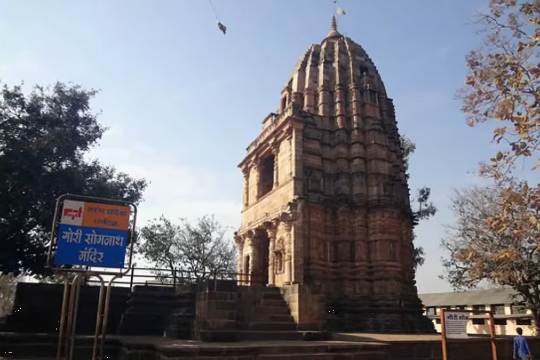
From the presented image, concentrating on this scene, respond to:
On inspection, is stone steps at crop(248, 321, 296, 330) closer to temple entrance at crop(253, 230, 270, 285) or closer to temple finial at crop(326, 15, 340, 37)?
temple entrance at crop(253, 230, 270, 285)

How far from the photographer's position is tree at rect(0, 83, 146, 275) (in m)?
18.0

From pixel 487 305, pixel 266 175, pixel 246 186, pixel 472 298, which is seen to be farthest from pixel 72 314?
pixel 472 298

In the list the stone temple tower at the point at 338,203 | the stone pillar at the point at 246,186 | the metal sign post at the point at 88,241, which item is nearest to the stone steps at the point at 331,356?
the metal sign post at the point at 88,241

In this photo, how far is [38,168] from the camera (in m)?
18.5

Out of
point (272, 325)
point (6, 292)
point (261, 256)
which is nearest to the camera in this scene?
point (272, 325)

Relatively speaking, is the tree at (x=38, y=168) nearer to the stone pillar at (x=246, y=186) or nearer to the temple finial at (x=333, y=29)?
the stone pillar at (x=246, y=186)

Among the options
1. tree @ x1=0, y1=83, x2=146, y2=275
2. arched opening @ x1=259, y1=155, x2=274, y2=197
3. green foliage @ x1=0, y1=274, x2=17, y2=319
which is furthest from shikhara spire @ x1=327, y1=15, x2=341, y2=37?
green foliage @ x1=0, y1=274, x2=17, y2=319

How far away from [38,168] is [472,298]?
40.1m

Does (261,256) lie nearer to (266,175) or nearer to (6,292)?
(266,175)

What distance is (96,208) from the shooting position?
708cm

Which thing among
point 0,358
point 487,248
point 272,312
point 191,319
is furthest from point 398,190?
point 0,358

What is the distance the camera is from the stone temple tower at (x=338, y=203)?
19.1 meters

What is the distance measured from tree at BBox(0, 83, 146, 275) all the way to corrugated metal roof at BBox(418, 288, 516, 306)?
112 feet

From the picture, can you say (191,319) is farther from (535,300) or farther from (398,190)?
(535,300)
